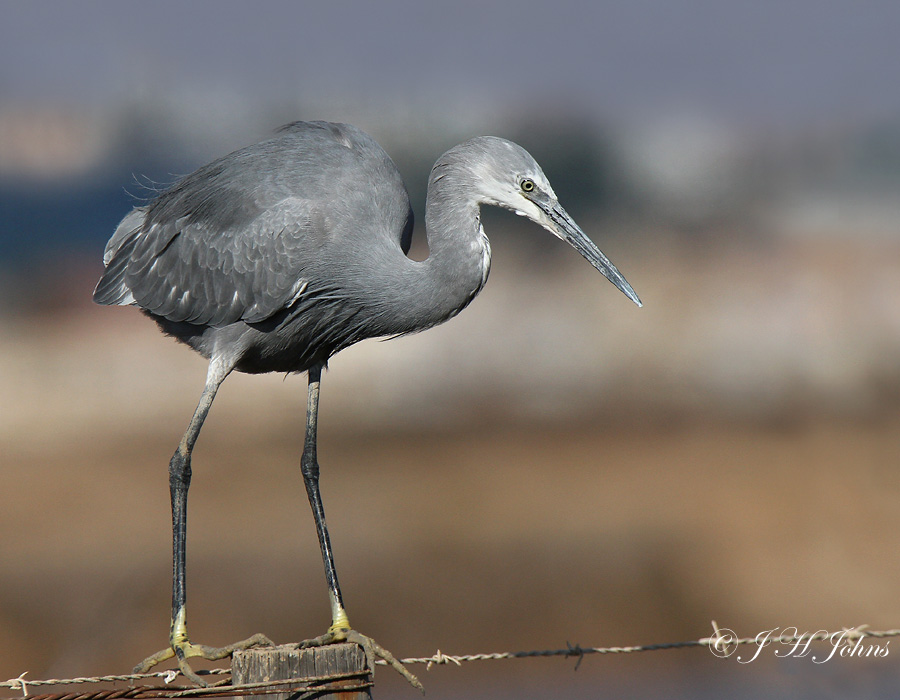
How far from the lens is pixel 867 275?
80.4ft

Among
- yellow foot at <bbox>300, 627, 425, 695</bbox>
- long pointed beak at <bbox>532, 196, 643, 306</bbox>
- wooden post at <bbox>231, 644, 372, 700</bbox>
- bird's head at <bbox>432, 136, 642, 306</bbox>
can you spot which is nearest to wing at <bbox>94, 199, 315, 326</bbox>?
bird's head at <bbox>432, 136, 642, 306</bbox>

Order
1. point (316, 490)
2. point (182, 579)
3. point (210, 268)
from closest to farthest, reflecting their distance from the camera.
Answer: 1. point (182, 579)
2. point (316, 490)
3. point (210, 268)

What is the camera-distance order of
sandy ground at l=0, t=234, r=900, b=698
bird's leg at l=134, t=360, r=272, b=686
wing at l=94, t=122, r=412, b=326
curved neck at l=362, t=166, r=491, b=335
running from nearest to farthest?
bird's leg at l=134, t=360, r=272, b=686
curved neck at l=362, t=166, r=491, b=335
wing at l=94, t=122, r=412, b=326
sandy ground at l=0, t=234, r=900, b=698

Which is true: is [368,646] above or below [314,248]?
below

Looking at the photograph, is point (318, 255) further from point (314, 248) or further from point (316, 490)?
point (316, 490)

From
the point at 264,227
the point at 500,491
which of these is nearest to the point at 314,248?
the point at 264,227

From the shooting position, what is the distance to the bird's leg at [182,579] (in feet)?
12.4

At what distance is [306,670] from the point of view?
3.16 m

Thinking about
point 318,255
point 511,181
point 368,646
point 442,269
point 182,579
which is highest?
point 511,181

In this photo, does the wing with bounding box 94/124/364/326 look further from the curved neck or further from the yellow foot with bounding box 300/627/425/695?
the yellow foot with bounding box 300/627/425/695

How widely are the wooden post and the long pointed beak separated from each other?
1.85m

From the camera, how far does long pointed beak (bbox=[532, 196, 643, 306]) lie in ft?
14.2

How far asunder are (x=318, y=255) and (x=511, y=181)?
2.71 ft

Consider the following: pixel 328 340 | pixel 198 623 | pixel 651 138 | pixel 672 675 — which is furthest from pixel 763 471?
pixel 651 138
